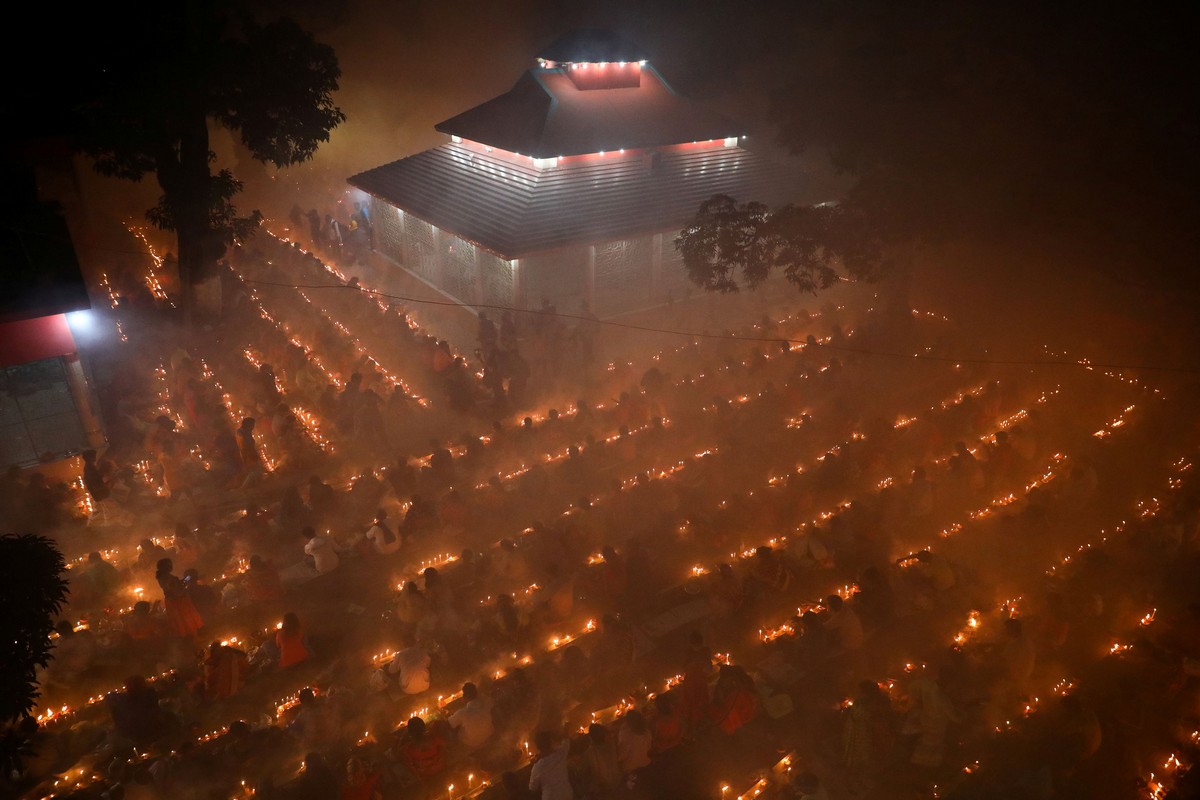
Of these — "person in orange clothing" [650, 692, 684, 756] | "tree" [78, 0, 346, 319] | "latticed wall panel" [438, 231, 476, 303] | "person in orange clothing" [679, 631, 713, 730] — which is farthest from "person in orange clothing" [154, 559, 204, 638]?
"latticed wall panel" [438, 231, 476, 303]

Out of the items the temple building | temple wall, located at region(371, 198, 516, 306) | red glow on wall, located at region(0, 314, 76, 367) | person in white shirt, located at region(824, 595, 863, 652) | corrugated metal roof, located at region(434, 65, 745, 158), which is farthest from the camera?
corrugated metal roof, located at region(434, 65, 745, 158)

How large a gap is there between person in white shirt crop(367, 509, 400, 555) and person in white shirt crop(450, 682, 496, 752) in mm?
3302

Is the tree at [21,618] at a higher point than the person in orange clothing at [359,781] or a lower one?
higher

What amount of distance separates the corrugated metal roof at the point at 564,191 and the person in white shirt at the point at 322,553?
29.6 ft

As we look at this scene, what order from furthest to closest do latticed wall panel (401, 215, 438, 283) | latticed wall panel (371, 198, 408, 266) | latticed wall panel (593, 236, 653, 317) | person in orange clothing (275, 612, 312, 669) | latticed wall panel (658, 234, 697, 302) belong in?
latticed wall panel (371, 198, 408, 266) < latticed wall panel (401, 215, 438, 283) < latticed wall panel (658, 234, 697, 302) < latticed wall panel (593, 236, 653, 317) < person in orange clothing (275, 612, 312, 669)

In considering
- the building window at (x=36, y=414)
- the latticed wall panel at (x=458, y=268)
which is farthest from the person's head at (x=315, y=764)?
the latticed wall panel at (x=458, y=268)

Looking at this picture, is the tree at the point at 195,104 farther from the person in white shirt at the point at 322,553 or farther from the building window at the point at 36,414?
the person in white shirt at the point at 322,553

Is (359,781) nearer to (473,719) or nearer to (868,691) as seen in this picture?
(473,719)

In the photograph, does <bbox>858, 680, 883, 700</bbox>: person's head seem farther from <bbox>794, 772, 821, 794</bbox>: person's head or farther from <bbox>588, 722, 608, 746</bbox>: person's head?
<bbox>588, 722, 608, 746</bbox>: person's head

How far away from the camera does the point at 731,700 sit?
7.72 metres

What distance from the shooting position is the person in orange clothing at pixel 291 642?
8.33 metres

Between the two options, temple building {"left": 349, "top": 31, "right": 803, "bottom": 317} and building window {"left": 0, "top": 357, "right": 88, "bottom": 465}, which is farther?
temple building {"left": 349, "top": 31, "right": 803, "bottom": 317}

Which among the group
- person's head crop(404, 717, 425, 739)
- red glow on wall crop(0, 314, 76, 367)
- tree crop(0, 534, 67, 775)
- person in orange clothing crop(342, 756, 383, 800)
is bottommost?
person in orange clothing crop(342, 756, 383, 800)

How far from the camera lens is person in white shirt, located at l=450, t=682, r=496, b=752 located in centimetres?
740
